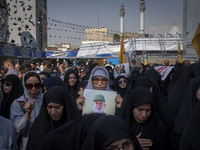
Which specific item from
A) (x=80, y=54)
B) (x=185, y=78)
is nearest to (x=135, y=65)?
(x=185, y=78)

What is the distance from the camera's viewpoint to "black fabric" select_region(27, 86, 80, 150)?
236cm

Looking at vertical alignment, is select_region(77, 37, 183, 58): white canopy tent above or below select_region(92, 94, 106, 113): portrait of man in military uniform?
above

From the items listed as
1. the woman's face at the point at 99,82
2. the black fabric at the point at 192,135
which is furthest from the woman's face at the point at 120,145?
the woman's face at the point at 99,82

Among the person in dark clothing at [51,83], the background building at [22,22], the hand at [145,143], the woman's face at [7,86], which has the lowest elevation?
the hand at [145,143]

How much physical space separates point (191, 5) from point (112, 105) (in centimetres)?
1736

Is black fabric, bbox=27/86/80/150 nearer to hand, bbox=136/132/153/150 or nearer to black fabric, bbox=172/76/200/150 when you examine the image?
hand, bbox=136/132/153/150

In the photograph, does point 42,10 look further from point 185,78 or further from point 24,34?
point 185,78

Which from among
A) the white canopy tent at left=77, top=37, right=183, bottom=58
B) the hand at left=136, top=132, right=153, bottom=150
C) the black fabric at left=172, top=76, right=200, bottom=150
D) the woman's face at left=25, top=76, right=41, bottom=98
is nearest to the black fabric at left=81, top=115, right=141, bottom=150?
the hand at left=136, top=132, right=153, bottom=150

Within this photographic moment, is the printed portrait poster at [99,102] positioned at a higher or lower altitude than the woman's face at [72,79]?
lower

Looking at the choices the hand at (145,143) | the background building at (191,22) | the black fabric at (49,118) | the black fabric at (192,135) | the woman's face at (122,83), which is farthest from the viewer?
the background building at (191,22)

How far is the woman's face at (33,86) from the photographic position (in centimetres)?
303

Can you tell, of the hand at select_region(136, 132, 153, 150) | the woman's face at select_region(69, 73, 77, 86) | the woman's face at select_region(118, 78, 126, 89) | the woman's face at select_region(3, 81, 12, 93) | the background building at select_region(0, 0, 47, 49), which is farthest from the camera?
the background building at select_region(0, 0, 47, 49)

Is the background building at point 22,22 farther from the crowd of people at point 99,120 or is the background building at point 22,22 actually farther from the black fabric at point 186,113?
the black fabric at point 186,113

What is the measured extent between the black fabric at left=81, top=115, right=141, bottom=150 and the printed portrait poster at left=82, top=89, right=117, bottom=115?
1.40m
